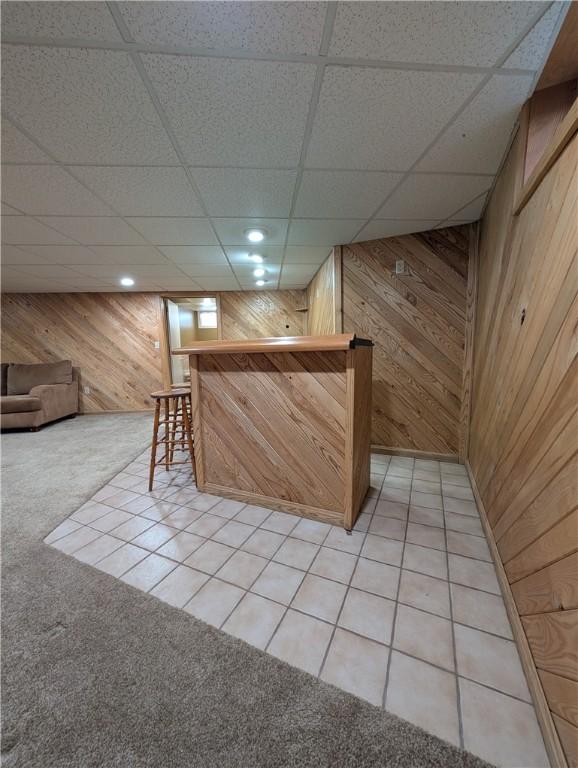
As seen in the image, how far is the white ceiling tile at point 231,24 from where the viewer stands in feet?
2.92

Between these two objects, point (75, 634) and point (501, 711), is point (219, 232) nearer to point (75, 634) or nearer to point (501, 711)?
point (75, 634)

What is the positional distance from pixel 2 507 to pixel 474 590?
3352 mm

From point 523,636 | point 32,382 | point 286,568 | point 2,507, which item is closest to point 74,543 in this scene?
point 2,507

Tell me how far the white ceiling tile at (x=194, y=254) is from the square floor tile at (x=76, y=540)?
277 centimetres

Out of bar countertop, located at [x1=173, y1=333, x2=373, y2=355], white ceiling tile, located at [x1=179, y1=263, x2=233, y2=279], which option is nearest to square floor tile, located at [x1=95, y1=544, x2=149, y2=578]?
bar countertop, located at [x1=173, y1=333, x2=373, y2=355]

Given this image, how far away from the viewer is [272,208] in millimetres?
2234

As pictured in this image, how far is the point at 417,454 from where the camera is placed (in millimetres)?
2953

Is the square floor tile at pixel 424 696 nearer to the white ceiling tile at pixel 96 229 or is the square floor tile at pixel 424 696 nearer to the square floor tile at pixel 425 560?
the square floor tile at pixel 425 560

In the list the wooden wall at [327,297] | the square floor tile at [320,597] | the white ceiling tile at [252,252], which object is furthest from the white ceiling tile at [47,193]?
the square floor tile at [320,597]

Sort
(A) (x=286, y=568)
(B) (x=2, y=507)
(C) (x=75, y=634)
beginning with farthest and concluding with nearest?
(B) (x=2, y=507), (A) (x=286, y=568), (C) (x=75, y=634)

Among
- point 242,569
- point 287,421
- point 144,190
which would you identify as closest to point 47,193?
point 144,190

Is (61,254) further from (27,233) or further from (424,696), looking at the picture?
(424,696)

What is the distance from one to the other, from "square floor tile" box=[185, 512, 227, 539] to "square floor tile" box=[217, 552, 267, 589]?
0.31 m

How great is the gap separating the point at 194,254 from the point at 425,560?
3.63 meters
